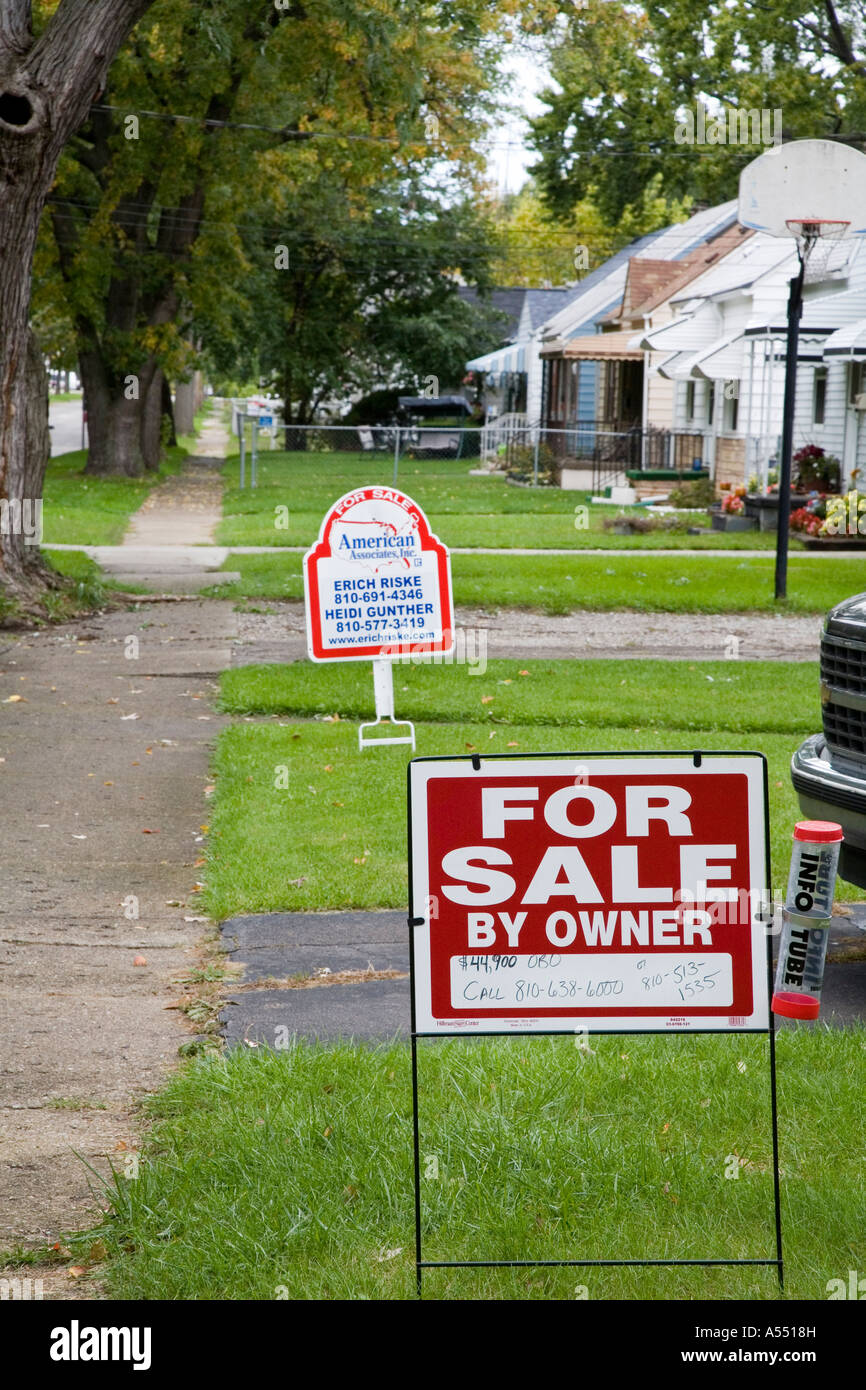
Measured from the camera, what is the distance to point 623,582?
18.2 meters

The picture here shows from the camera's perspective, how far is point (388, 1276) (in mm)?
3639

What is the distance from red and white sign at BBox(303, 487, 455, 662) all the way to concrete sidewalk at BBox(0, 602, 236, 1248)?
1132mm

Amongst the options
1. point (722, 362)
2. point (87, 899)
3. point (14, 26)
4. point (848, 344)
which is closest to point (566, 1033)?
point (87, 899)

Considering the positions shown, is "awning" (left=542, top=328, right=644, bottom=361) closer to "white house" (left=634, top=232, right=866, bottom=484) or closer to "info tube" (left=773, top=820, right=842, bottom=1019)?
"white house" (left=634, top=232, right=866, bottom=484)

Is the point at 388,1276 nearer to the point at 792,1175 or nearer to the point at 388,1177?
the point at 388,1177

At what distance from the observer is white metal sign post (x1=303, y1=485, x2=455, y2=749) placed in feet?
31.2

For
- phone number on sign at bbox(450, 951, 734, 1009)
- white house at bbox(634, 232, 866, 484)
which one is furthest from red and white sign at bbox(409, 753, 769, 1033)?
white house at bbox(634, 232, 866, 484)

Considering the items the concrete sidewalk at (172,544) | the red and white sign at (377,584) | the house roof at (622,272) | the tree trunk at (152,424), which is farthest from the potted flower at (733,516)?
the red and white sign at (377,584)

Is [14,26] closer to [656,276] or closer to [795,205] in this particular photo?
[795,205]

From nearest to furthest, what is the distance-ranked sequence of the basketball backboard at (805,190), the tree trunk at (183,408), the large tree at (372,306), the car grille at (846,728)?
1. the car grille at (846,728)
2. the basketball backboard at (805,190)
3. the large tree at (372,306)
4. the tree trunk at (183,408)

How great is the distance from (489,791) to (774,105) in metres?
27.8

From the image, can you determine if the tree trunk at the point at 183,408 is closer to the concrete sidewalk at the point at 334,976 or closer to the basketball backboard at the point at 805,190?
the basketball backboard at the point at 805,190

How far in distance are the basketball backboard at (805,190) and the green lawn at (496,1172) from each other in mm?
13425

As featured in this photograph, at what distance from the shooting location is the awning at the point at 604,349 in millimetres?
38188
